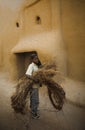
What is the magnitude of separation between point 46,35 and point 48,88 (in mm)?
512

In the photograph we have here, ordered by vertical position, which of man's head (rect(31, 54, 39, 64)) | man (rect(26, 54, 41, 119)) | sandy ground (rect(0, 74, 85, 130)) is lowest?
sandy ground (rect(0, 74, 85, 130))

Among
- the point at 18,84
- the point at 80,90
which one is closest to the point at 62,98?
the point at 80,90

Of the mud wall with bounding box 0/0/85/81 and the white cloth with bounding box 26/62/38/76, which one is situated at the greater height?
the mud wall with bounding box 0/0/85/81

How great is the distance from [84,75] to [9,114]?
2.62ft

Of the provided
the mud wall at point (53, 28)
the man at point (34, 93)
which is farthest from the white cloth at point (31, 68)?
the mud wall at point (53, 28)

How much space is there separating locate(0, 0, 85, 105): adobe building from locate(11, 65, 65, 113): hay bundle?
0.14 meters

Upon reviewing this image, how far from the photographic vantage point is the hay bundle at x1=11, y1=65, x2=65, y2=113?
3.39 m

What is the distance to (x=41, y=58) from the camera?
3.57 m

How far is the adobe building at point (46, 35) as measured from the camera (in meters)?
3.54

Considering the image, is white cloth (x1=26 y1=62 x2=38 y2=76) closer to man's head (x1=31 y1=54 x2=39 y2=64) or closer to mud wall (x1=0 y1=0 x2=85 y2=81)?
man's head (x1=31 y1=54 x2=39 y2=64)

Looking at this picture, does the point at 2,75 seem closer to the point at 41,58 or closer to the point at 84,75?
the point at 41,58

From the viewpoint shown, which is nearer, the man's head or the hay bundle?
the hay bundle

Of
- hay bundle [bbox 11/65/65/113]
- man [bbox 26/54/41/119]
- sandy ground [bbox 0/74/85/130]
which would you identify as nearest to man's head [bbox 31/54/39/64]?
man [bbox 26/54/41/119]

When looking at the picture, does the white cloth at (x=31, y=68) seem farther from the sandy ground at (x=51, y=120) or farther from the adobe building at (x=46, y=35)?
the sandy ground at (x=51, y=120)
